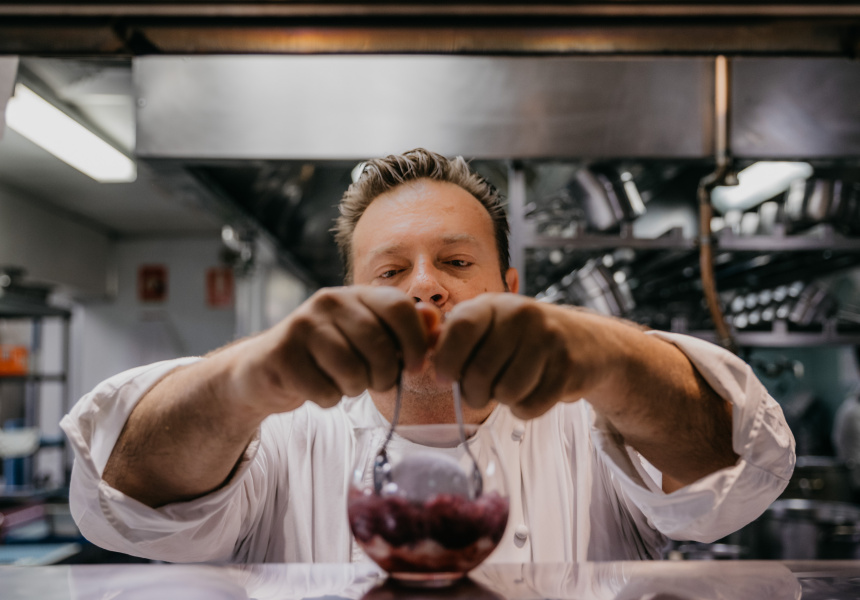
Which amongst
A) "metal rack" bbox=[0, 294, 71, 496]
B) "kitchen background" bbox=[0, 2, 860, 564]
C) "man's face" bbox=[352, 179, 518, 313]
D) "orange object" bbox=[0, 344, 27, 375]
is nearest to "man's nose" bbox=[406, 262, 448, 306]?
"man's face" bbox=[352, 179, 518, 313]

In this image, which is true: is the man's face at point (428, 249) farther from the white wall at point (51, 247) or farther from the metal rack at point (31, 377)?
the white wall at point (51, 247)

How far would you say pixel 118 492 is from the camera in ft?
2.77

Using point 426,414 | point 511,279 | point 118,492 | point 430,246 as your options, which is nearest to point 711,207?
point 511,279

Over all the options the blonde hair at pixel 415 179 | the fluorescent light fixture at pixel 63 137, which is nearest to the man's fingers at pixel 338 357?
the blonde hair at pixel 415 179

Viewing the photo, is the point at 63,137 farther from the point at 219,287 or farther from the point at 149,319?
the point at 149,319

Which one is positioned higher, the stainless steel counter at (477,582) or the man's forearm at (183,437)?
the man's forearm at (183,437)

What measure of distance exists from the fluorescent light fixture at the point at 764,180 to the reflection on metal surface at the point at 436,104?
77 centimetres

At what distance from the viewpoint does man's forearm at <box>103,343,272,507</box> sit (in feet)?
2.61

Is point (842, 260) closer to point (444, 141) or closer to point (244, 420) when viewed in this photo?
point (444, 141)

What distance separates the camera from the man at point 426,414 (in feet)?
2.08

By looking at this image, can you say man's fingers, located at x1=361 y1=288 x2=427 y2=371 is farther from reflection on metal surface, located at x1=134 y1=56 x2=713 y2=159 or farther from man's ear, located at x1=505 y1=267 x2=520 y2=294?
reflection on metal surface, located at x1=134 y1=56 x2=713 y2=159

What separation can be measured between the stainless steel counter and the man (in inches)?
5.0

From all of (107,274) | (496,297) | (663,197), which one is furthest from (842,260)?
(107,274)

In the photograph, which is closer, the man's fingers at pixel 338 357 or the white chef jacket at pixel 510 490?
the man's fingers at pixel 338 357
